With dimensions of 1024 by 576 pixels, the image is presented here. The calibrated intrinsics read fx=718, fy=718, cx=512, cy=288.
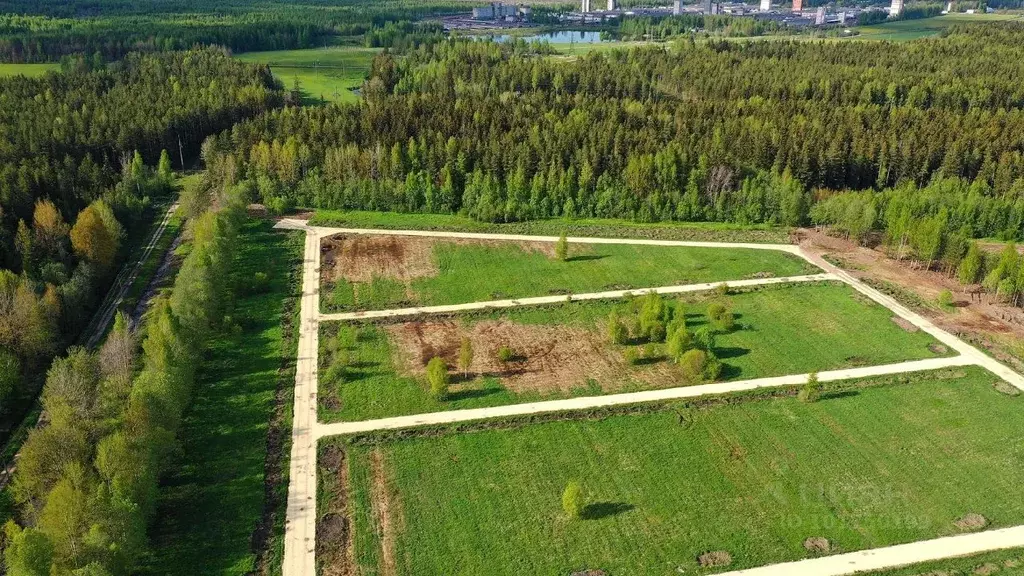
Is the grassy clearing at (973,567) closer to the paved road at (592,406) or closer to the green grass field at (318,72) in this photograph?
the paved road at (592,406)

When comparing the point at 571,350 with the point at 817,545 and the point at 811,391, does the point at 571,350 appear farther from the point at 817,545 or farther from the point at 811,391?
the point at 817,545

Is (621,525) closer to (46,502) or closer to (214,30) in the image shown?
(46,502)

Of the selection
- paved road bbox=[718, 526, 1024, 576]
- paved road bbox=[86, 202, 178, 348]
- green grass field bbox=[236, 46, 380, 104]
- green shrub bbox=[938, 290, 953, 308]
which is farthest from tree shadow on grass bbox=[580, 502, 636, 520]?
green grass field bbox=[236, 46, 380, 104]

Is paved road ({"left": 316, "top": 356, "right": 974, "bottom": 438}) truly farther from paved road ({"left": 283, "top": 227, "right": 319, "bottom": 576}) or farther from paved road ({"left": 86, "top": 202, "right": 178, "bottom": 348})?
paved road ({"left": 86, "top": 202, "right": 178, "bottom": 348})

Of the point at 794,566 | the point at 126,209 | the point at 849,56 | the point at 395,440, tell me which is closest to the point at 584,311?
the point at 395,440

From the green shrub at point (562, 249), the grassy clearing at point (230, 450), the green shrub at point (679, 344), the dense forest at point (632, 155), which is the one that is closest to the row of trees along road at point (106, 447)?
the grassy clearing at point (230, 450)

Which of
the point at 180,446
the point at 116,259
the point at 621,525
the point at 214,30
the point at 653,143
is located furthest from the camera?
the point at 214,30
